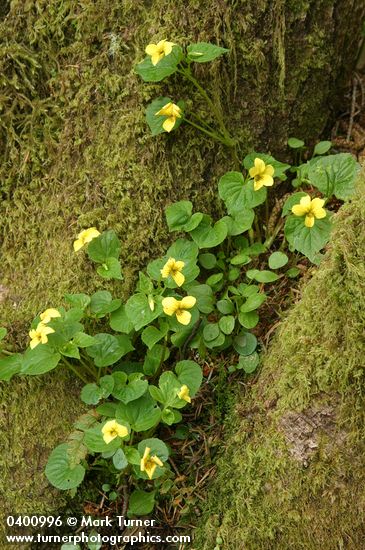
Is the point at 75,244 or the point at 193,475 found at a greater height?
the point at 75,244

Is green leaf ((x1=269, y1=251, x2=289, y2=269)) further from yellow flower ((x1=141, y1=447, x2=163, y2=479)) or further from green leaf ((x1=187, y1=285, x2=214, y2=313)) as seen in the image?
yellow flower ((x1=141, y1=447, x2=163, y2=479))

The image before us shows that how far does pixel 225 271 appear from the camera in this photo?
2.76 meters

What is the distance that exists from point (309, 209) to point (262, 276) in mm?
338

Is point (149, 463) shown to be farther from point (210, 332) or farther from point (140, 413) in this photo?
point (210, 332)

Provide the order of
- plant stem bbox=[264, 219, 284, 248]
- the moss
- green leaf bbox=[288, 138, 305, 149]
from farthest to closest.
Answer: green leaf bbox=[288, 138, 305, 149] → plant stem bbox=[264, 219, 284, 248] → the moss

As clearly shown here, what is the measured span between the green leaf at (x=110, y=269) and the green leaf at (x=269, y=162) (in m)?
0.72

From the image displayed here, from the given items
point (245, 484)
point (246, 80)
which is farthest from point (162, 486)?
point (246, 80)

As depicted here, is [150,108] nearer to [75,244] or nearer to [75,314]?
[75,244]

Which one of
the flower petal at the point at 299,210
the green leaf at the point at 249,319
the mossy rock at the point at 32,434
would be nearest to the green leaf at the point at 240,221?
the flower petal at the point at 299,210

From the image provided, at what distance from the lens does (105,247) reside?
2.64 meters

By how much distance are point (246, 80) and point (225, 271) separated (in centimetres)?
86

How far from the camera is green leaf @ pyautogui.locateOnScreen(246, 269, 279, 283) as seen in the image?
8.59ft

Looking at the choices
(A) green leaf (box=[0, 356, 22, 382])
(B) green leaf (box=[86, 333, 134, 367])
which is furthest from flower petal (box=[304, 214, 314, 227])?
(A) green leaf (box=[0, 356, 22, 382])

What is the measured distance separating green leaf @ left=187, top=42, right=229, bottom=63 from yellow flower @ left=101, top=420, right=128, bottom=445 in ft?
4.81
